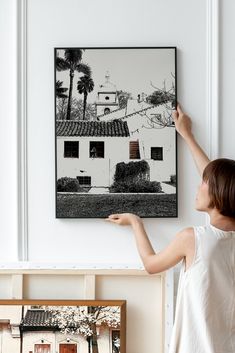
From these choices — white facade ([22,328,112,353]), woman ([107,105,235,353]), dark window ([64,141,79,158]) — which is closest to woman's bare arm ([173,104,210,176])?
woman ([107,105,235,353])

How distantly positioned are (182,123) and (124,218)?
42 centimetres

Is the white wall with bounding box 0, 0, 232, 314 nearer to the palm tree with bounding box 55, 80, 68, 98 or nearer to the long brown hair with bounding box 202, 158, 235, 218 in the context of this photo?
the palm tree with bounding box 55, 80, 68, 98

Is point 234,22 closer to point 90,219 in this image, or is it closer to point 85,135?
point 85,135

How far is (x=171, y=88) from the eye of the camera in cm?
220

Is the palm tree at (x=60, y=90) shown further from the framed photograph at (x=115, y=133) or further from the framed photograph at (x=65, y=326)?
the framed photograph at (x=65, y=326)

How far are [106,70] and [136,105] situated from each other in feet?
0.57

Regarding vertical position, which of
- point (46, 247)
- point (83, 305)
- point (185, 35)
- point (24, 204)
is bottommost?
point (83, 305)

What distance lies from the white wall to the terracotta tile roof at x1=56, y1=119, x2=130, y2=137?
57 millimetres

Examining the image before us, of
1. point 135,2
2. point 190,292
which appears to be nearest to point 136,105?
point 135,2

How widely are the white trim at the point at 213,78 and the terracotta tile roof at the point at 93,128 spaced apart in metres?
0.32

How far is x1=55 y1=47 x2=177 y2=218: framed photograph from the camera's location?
2203mm

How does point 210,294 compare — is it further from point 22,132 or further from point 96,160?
point 22,132

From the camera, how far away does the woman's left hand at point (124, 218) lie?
7.11 ft

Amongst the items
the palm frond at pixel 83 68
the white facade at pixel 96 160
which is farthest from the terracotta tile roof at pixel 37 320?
the palm frond at pixel 83 68
